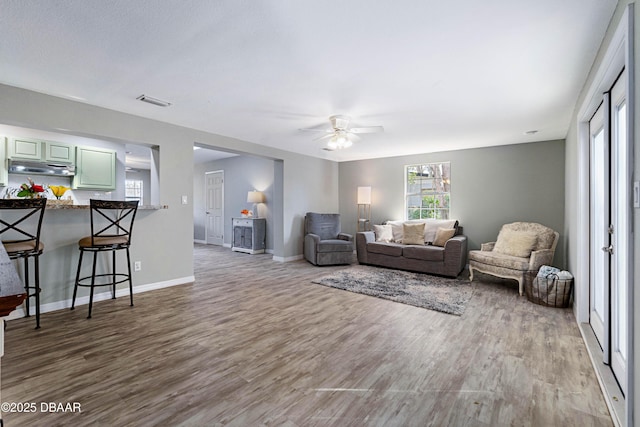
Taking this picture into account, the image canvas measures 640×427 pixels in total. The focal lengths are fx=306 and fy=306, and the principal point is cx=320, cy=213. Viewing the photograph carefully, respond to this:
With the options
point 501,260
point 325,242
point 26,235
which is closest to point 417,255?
point 501,260

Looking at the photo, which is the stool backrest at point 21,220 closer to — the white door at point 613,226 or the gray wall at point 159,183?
the gray wall at point 159,183

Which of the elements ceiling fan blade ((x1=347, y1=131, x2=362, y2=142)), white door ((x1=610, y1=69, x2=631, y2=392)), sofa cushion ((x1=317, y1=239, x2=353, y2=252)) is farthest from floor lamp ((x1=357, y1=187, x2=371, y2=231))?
white door ((x1=610, y1=69, x2=631, y2=392))

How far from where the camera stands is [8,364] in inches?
85.5

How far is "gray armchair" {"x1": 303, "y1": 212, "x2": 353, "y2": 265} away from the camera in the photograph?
5785 millimetres

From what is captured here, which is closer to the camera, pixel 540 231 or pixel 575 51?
pixel 575 51

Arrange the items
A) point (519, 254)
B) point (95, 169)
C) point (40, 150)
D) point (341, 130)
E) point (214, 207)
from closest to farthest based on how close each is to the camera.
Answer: point (341, 130), point (519, 254), point (40, 150), point (95, 169), point (214, 207)

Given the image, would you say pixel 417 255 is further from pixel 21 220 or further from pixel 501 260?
pixel 21 220

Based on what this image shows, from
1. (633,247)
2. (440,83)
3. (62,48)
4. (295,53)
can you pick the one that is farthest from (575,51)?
(62,48)

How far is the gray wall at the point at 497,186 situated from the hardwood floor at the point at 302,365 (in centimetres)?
239

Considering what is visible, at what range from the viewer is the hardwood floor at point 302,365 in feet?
5.54

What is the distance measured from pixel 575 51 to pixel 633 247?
1.73 m

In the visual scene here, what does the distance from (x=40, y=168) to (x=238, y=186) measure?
399cm

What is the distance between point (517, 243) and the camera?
14.5ft

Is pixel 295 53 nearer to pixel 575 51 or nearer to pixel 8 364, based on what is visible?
pixel 575 51
